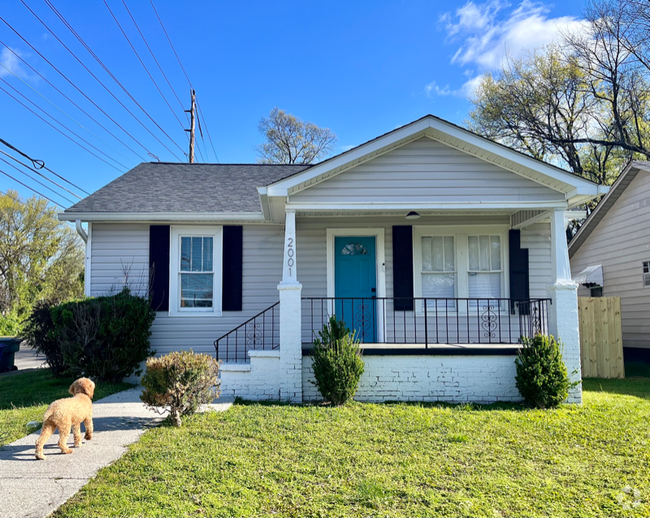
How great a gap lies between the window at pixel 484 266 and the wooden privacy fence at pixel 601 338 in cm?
247

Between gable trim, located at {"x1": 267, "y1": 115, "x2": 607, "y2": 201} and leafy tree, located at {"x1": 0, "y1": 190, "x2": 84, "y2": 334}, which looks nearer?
gable trim, located at {"x1": 267, "y1": 115, "x2": 607, "y2": 201}

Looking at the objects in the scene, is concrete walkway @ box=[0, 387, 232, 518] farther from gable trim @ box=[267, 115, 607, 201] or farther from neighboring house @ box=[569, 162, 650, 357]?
neighboring house @ box=[569, 162, 650, 357]

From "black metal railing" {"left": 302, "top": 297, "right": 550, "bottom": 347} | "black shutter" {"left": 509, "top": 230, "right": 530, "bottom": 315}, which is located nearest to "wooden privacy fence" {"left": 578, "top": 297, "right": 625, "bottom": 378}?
"black shutter" {"left": 509, "top": 230, "right": 530, "bottom": 315}

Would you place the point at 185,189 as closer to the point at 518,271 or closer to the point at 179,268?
the point at 179,268

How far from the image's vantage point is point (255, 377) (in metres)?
7.41

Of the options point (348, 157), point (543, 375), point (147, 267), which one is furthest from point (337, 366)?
point (147, 267)

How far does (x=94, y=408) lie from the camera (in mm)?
6539

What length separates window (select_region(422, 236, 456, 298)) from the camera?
9102 millimetres

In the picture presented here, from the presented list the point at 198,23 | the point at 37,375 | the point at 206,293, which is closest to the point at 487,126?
the point at 198,23

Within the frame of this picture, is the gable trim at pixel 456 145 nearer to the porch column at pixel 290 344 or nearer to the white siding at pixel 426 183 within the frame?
the white siding at pixel 426 183

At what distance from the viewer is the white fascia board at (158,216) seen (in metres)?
8.82

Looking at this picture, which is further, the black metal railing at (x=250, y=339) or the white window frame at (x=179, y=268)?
the white window frame at (x=179, y=268)

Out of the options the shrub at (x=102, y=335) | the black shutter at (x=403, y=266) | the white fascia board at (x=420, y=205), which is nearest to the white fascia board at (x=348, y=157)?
the white fascia board at (x=420, y=205)

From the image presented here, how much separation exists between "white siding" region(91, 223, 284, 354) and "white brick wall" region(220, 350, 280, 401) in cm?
172
